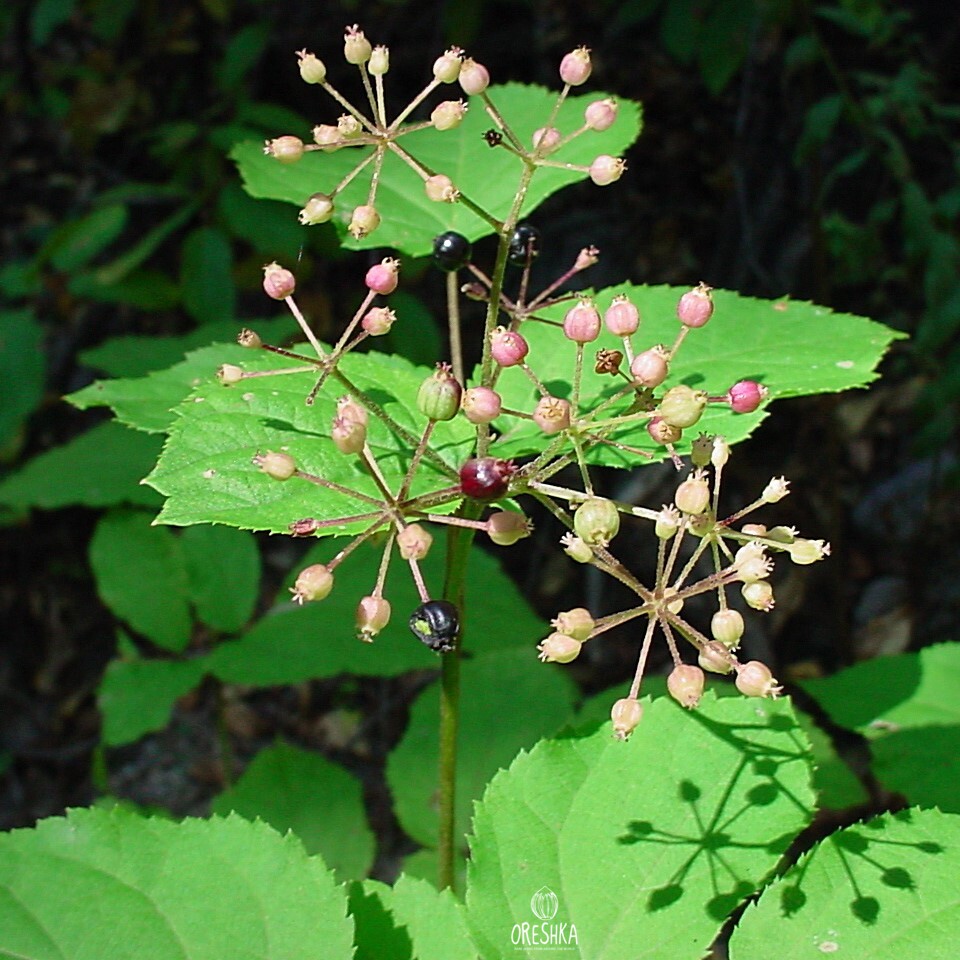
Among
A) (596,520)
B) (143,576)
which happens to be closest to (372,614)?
(596,520)

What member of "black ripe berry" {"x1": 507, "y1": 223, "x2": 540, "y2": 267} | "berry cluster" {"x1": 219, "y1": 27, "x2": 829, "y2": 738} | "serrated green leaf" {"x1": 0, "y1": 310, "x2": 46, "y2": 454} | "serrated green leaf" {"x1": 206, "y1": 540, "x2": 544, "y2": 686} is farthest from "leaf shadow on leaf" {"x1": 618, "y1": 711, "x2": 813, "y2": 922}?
"serrated green leaf" {"x1": 0, "y1": 310, "x2": 46, "y2": 454}

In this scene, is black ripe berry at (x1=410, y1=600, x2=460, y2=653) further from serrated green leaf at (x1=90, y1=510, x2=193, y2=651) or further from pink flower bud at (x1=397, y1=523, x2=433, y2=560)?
serrated green leaf at (x1=90, y1=510, x2=193, y2=651)

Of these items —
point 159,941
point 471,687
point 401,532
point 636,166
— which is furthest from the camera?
point 636,166

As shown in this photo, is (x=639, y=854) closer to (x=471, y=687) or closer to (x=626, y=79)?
→ (x=471, y=687)

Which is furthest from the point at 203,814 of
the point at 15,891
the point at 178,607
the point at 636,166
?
the point at 636,166

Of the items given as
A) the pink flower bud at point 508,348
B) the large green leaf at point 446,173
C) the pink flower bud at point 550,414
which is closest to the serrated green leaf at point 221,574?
the large green leaf at point 446,173

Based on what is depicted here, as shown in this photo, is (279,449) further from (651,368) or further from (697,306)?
(697,306)

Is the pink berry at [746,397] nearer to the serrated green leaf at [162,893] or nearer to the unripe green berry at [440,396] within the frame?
the unripe green berry at [440,396]
